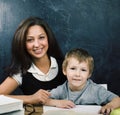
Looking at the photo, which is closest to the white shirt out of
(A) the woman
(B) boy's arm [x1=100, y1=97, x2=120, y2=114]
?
(A) the woman

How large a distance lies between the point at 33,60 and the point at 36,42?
5.3 inches

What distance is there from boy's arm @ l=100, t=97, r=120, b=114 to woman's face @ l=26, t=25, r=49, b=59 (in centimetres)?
61

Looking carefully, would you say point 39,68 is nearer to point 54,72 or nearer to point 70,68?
point 54,72

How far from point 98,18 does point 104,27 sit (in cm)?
8

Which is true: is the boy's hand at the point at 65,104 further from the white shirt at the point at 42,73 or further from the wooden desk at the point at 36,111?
the white shirt at the point at 42,73

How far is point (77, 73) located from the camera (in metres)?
1.43

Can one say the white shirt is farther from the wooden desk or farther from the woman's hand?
the wooden desk

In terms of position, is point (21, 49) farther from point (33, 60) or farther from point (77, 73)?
point (77, 73)

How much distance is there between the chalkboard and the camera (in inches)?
85.7

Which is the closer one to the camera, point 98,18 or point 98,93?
point 98,93

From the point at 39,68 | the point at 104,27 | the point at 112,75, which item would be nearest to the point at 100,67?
the point at 112,75

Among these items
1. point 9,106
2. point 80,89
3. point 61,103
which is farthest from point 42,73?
point 9,106

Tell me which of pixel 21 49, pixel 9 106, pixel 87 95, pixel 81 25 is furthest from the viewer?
pixel 81 25

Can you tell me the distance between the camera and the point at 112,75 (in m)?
2.35
